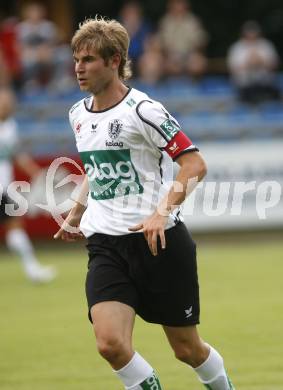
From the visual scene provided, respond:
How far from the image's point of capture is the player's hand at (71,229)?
642 cm

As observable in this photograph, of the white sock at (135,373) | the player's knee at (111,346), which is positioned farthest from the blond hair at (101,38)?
the white sock at (135,373)

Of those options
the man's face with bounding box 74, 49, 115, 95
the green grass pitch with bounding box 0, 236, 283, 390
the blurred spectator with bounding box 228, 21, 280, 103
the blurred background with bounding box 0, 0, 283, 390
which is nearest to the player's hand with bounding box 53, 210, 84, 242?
the man's face with bounding box 74, 49, 115, 95

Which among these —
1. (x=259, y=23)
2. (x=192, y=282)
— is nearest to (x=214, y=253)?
(x=259, y=23)

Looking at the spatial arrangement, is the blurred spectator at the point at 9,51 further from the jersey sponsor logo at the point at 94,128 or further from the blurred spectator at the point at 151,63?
the jersey sponsor logo at the point at 94,128

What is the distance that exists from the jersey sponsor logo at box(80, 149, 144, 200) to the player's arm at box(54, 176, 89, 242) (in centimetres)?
40

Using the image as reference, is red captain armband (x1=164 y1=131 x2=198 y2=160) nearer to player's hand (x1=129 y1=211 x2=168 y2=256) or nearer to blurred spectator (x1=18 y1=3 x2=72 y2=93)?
player's hand (x1=129 y1=211 x2=168 y2=256)

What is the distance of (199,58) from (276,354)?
1158cm

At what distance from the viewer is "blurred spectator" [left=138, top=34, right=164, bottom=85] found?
60.2ft

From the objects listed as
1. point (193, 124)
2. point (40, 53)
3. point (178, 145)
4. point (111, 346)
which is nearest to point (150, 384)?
point (111, 346)

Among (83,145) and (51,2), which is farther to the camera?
(51,2)

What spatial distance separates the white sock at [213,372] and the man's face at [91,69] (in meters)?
1.72

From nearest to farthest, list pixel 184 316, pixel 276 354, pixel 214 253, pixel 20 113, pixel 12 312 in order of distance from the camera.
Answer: pixel 184 316
pixel 276 354
pixel 12 312
pixel 214 253
pixel 20 113

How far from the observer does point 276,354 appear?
822 centimetres

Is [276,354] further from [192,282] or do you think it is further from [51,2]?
[51,2]
